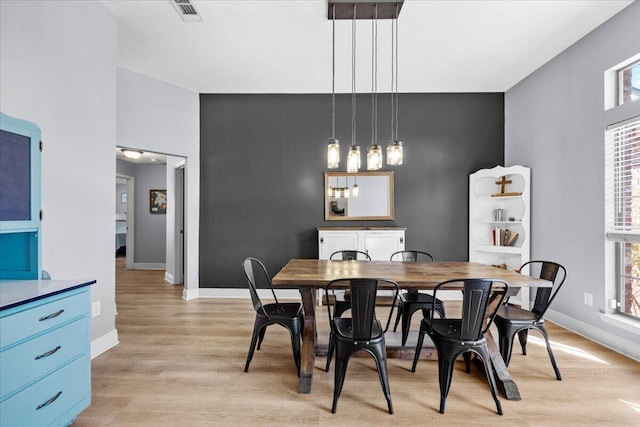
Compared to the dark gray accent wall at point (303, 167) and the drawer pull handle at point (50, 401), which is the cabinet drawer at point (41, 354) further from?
the dark gray accent wall at point (303, 167)

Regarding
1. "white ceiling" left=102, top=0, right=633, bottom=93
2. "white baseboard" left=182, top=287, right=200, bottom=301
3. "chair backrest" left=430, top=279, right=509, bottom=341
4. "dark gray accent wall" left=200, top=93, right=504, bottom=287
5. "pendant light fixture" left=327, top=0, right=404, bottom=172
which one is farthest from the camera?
"dark gray accent wall" left=200, top=93, right=504, bottom=287

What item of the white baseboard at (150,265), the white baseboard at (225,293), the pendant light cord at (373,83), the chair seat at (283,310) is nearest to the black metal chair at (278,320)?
the chair seat at (283,310)

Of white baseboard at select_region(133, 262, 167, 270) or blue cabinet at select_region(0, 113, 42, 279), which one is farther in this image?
white baseboard at select_region(133, 262, 167, 270)

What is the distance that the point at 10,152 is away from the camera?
174 centimetres

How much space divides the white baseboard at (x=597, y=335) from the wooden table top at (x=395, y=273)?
51.8 inches

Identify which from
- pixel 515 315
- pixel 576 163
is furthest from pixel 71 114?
pixel 576 163

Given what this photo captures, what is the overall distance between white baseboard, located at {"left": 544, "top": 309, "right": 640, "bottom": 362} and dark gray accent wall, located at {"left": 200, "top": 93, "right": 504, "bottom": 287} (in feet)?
4.96

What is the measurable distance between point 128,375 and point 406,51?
161 inches

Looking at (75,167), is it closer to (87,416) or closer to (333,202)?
(87,416)

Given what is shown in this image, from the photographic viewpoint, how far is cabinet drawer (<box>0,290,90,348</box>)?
143 centimetres

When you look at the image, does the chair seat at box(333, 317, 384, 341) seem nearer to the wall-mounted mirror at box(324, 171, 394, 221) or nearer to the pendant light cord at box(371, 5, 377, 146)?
the wall-mounted mirror at box(324, 171, 394, 221)

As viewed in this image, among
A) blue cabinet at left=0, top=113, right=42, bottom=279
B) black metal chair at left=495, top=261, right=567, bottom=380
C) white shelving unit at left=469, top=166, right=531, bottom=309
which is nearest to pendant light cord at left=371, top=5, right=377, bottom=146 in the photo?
white shelving unit at left=469, top=166, right=531, bottom=309

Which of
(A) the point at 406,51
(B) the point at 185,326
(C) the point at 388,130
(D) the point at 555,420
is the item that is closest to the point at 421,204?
(C) the point at 388,130

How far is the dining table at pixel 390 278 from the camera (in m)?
2.21
